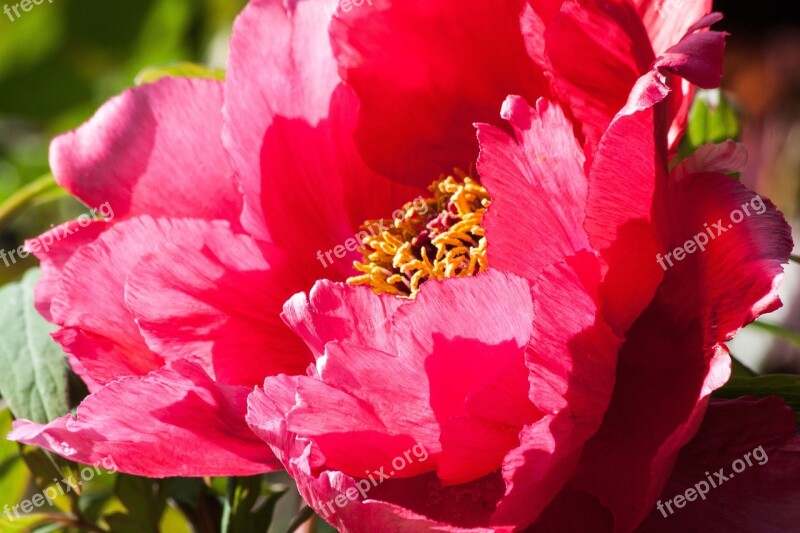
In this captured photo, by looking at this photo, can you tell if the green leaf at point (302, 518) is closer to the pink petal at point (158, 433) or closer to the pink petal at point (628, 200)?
the pink petal at point (158, 433)

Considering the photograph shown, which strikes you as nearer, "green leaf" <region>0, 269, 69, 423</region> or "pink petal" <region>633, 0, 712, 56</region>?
"pink petal" <region>633, 0, 712, 56</region>

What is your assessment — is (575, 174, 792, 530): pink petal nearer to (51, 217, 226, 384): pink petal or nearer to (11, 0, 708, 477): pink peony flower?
(11, 0, 708, 477): pink peony flower

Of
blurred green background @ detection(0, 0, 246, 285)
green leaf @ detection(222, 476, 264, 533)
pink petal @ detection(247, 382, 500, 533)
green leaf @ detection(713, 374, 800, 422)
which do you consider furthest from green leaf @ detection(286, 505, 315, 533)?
blurred green background @ detection(0, 0, 246, 285)

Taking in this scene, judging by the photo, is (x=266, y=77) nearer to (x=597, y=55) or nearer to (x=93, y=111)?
(x=597, y=55)

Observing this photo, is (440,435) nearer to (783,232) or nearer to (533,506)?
(533,506)

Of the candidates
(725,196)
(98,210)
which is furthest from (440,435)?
(98,210)

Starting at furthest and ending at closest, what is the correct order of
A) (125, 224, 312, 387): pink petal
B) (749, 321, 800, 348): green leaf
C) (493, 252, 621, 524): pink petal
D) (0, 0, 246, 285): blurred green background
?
1. (0, 0, 246, 285): blurred green background
2. (749, 321, 800, 348): green leaf
3. (125, 224, 312, 387): pink petal
4. (493, 252, 621, 524): pink petal

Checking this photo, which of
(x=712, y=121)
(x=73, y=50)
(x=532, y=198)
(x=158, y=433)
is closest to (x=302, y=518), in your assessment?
(x=158, y=433)

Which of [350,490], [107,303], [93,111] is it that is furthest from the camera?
[93,111]
